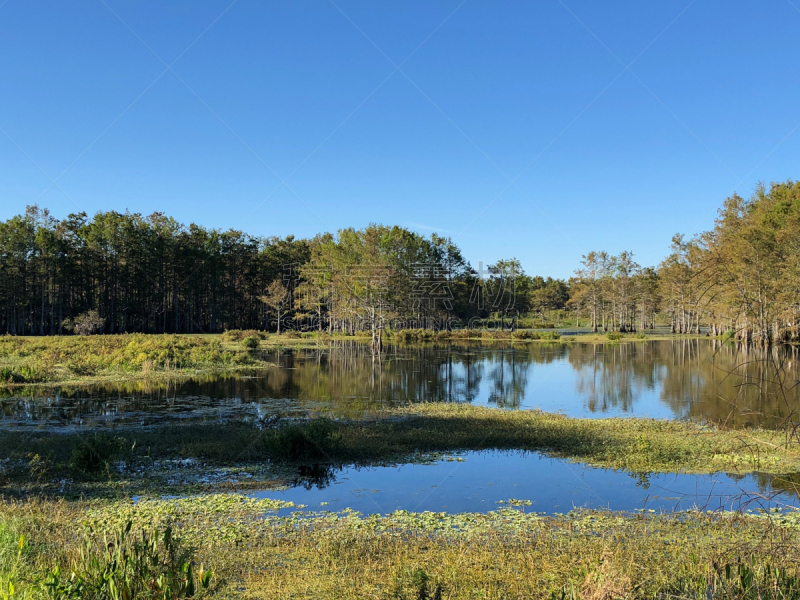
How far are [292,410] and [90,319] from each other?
4520 centimetres

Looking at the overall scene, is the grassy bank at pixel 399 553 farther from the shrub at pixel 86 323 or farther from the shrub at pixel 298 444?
the shrub at pixel 86 323

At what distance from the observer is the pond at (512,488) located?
9656 mm

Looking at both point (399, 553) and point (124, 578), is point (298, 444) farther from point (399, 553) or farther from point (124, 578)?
point (124, 578)

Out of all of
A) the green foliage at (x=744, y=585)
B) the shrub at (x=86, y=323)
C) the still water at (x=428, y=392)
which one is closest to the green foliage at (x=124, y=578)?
the green foliage at (x=744, y=585)

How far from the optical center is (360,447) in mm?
13477

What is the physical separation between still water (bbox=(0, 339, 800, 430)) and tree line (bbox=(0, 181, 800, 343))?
16689 millimetres

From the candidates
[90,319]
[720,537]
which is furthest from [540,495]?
[90,319]

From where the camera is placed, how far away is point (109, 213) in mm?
68312

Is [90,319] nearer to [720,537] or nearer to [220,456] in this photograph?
[220,456]

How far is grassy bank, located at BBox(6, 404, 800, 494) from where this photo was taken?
1102cm

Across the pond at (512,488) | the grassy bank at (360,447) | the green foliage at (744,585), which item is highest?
the green foliage at (744,585)

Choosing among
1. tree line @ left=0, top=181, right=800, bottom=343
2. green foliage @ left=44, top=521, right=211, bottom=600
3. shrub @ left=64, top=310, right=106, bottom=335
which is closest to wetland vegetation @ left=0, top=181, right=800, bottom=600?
green foliage @ left=44, top=521, right=211, bottom=600

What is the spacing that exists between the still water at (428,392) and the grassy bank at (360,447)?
1.49m

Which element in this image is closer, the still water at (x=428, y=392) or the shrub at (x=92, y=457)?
the shrub at (x=92, y=457)
